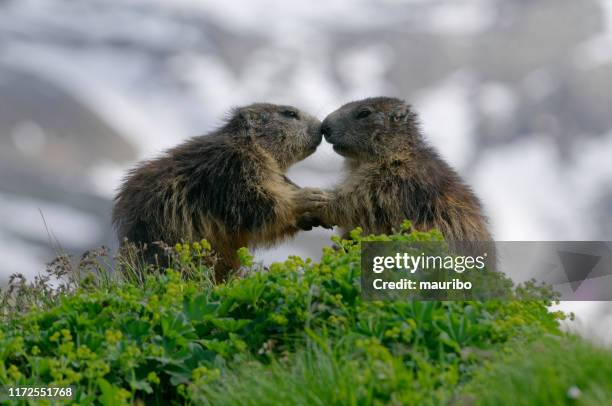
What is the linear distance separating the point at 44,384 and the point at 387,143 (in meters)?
5.11

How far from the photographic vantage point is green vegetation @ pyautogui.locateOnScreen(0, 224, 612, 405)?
4.99m

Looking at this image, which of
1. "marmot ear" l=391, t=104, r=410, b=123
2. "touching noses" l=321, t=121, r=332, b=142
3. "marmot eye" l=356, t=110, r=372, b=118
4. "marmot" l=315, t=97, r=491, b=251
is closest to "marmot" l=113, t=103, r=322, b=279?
"marmot" l=315, t=97, r=491, b=251

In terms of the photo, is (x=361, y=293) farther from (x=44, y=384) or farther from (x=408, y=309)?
(x=44, y=384)

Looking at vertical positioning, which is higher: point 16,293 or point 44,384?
point 16,293

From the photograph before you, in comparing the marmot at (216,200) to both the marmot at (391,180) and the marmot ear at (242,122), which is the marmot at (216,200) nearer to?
the marmot ear at (242,122)

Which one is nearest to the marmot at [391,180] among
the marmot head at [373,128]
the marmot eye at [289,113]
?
the marmot head at [373,128]

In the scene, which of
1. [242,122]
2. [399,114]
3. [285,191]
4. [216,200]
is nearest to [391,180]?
[399,114]

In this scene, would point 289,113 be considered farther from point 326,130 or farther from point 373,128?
point 373,128

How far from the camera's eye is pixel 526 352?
5395mm

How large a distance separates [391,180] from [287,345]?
3.70 m

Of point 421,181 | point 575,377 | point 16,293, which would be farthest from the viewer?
point 421,181

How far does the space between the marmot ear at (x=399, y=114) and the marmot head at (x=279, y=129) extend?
1.10 meters

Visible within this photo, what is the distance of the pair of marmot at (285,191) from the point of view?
30.6 feet

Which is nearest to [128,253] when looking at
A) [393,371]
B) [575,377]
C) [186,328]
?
[186,328]
